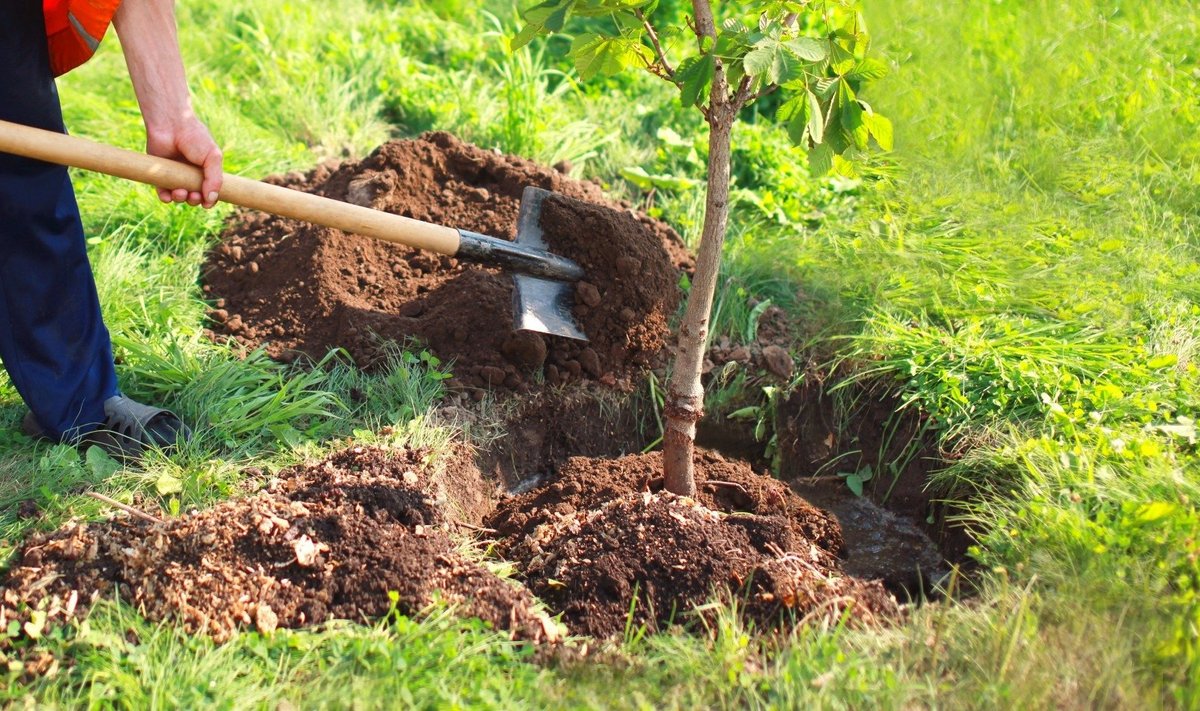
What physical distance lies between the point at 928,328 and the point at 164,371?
269cm

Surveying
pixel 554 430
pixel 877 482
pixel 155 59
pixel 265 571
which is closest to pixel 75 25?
pixel 155 59

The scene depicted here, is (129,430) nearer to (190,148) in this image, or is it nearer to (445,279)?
(190,148)

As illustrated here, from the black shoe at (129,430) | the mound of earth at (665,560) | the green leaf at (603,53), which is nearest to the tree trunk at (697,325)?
the mound of earth at (665,560)

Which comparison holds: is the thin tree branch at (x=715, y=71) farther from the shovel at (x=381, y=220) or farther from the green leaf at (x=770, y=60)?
the shovel at (x=381, y=220)

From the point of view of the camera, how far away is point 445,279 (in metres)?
3.93

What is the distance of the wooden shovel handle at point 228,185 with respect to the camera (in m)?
2.69

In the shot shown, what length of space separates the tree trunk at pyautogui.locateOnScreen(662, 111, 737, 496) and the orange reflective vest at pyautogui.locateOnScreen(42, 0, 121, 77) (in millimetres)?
1651

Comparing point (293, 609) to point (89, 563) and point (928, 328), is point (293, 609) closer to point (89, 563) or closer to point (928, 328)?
point (89, 563)

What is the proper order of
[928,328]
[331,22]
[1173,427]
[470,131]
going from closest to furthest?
[1173,427] → [928,328] → [470,131] → [331,22]

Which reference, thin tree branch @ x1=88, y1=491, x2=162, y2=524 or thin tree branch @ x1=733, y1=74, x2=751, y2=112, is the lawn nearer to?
thin tree branch @ x1=88, y1=491, x2=162, y2=524

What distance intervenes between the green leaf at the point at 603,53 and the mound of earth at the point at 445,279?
0.89m

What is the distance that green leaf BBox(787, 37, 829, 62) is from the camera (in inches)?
92.0

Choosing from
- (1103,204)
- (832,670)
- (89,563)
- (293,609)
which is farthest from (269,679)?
(1103,204)

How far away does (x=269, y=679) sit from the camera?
239 centimetres
